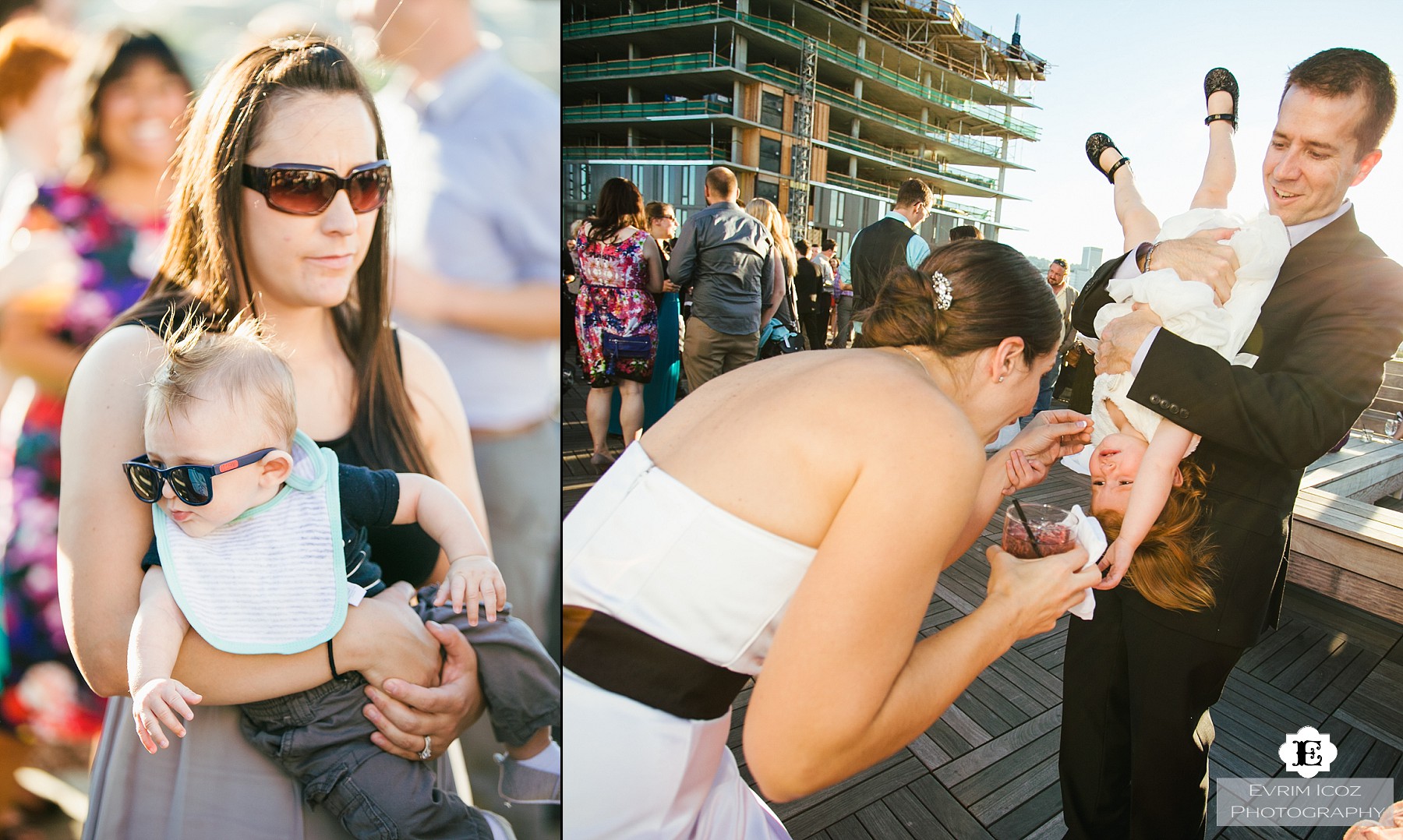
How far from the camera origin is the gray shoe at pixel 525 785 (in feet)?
3.50

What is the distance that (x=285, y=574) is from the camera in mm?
910

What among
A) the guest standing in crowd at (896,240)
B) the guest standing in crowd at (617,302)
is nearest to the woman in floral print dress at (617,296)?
the guest standing in crowd at (617,302)

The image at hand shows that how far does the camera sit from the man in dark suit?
112 cm

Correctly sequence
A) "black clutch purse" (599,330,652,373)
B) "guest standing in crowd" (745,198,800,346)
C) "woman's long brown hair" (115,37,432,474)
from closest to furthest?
"woman's long brown hair" (115,37,432,474) < "black clutch purse" (599,330,652,373) < "guest standing in crowd" (745,198,800,346)

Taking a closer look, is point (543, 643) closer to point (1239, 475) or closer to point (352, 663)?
point (352, 663)

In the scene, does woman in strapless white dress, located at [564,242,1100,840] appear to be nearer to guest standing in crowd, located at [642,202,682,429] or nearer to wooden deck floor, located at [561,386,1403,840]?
wooden deck floor, located at [561,386,1403,840]

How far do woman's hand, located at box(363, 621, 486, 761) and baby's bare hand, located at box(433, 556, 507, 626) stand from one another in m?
0.04

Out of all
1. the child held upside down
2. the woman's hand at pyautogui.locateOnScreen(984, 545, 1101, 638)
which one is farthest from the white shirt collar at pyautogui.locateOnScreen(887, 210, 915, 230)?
the woman's hand at pyautogui.locateOnScreen(984, 545, 1101, 638)

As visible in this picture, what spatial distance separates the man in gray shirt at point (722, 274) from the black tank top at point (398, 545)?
2792 millimetres

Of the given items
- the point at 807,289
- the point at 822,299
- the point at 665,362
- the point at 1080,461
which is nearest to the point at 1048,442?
the point at 1080,461

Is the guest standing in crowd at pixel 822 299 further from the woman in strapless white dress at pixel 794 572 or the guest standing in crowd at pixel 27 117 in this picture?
the guest standing in crowd at pixel 27 117

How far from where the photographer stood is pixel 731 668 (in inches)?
40.1

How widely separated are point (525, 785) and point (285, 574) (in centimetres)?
51

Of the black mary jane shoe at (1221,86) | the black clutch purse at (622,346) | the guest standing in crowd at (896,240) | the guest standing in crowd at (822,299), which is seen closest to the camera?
the black mary jane shoe at (1221,86)
